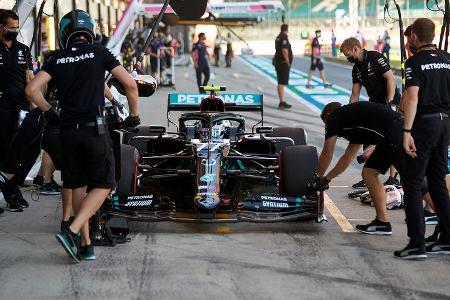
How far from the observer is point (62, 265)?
250 inches

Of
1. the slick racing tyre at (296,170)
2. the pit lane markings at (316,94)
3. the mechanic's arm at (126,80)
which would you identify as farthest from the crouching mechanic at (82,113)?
the pit lane markings at (316,94)

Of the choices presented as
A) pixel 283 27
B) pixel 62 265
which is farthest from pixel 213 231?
pixel 283 27

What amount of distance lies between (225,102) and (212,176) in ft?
7.97

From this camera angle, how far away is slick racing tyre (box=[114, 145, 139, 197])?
7.52m

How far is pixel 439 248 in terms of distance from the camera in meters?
6.64

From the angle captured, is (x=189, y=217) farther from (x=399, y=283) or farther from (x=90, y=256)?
(x=399, y=283)

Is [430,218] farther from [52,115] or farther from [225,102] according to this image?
[52,115]

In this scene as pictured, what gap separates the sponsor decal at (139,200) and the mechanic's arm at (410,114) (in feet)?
6.98

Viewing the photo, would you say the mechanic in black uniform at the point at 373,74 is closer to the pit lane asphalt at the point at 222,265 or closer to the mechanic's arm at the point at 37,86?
the pit lane asphalt at the point at 222,265

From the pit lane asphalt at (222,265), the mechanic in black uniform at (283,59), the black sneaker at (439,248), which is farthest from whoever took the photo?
the mechanic in black uniform at (283,59)

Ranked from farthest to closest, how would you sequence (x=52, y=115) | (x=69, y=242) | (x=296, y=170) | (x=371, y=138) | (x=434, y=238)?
(x=296, y=170), (x=371, y=138), (x=434, y=238), (x=52, y=115), (x=69, y=242)

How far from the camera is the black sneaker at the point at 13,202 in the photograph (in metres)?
8.55

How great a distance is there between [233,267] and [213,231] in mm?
1270

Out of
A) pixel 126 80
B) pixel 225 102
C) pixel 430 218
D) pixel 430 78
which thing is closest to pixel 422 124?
pixel 430 78
